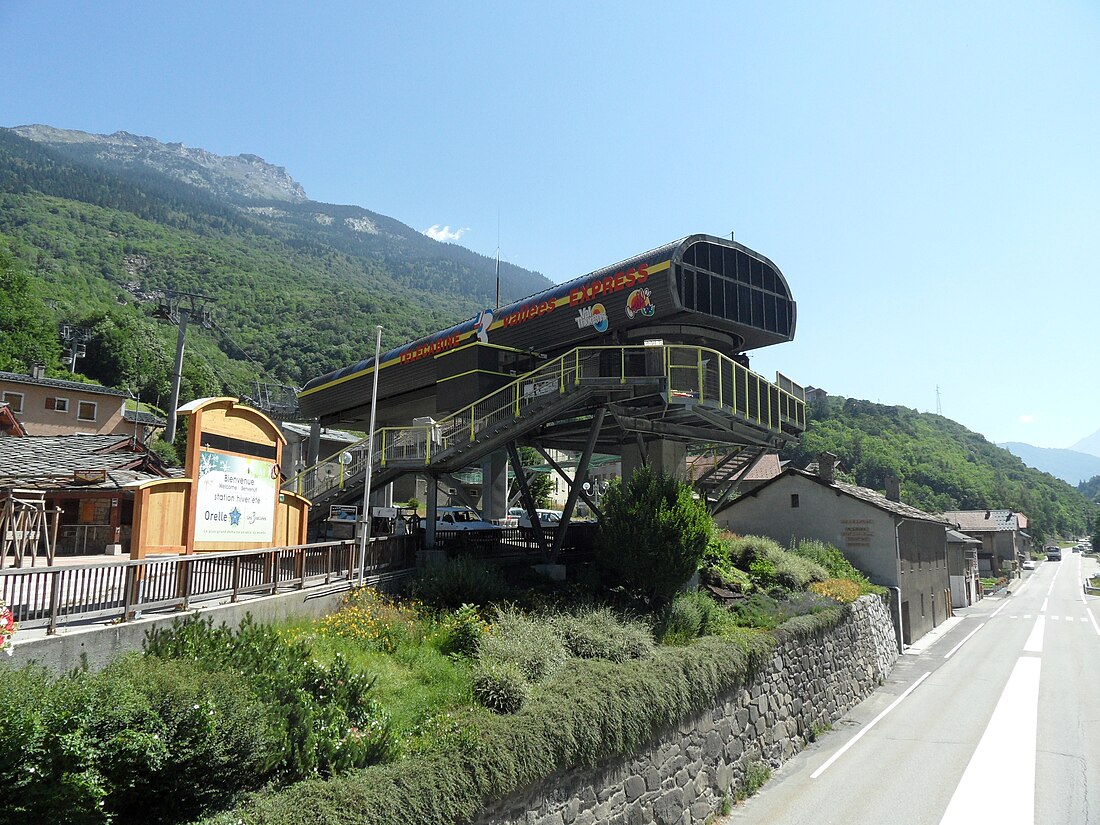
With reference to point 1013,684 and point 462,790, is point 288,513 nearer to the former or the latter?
point 462,790

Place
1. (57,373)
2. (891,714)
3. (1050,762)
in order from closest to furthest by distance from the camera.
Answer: (1050,762)
(891,714)
(57,373)

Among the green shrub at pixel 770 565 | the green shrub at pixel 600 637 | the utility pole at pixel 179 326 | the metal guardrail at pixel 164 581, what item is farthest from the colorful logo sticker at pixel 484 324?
the utility pole at pixel 179 326

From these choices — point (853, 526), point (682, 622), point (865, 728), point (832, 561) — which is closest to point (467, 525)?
point (682, 622)

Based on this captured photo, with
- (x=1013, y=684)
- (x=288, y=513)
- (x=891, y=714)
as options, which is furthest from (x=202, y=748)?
(x=1013, y=684)

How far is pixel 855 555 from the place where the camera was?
32.3 meters

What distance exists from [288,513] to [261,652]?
273 inches

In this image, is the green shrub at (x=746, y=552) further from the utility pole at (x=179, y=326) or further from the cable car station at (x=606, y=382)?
the utility pole at (x=179, y=326)

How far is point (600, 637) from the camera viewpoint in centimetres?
1407

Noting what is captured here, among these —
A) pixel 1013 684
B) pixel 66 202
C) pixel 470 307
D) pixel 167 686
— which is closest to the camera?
pixel 167 686

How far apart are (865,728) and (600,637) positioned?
12.0m

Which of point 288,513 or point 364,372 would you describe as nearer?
point 288,513

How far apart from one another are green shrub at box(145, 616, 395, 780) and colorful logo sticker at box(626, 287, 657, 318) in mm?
13413

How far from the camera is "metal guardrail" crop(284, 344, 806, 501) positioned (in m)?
19.3

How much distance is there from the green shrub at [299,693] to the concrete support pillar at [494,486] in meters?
14.1
